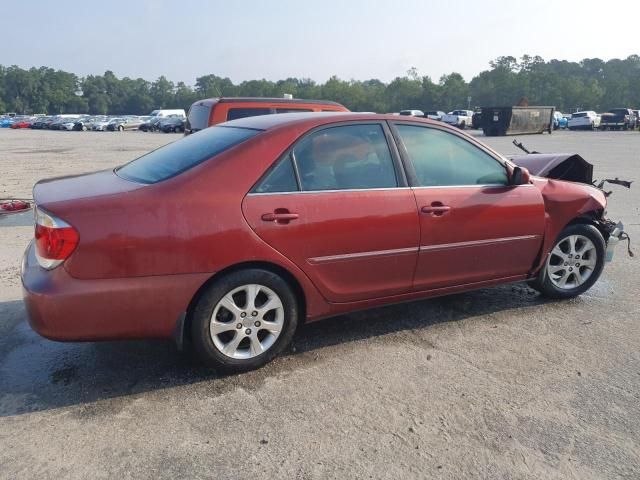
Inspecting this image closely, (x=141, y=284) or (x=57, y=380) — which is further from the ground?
(x=141, y=284)

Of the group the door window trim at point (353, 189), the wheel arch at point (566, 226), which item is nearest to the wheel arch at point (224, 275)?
the door window trim at point (353, 189)

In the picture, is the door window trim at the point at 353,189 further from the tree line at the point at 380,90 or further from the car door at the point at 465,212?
the tree line at the point at 380,90

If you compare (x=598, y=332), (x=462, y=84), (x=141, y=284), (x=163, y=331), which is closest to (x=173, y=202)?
(x=141, y=284)

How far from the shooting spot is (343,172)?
386 cm

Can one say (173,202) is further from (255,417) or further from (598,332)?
(598,332)

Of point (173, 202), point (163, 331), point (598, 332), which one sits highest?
point (173, 202)

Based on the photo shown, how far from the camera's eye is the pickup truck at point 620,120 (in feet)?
154

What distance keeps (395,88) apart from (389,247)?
11110 centimetres

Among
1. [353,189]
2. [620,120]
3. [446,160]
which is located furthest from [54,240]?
[620,120]

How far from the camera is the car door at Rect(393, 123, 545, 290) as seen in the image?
4.09 meters

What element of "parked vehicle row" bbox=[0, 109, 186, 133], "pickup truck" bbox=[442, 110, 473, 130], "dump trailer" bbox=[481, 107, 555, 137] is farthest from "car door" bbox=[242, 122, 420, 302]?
"parked vehicle row" bbox=[0, 109, 186, 133]

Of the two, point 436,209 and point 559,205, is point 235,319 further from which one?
point 559,205

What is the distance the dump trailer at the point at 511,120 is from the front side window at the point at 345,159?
33.7 metres

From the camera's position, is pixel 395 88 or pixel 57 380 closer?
pixel 57 380
